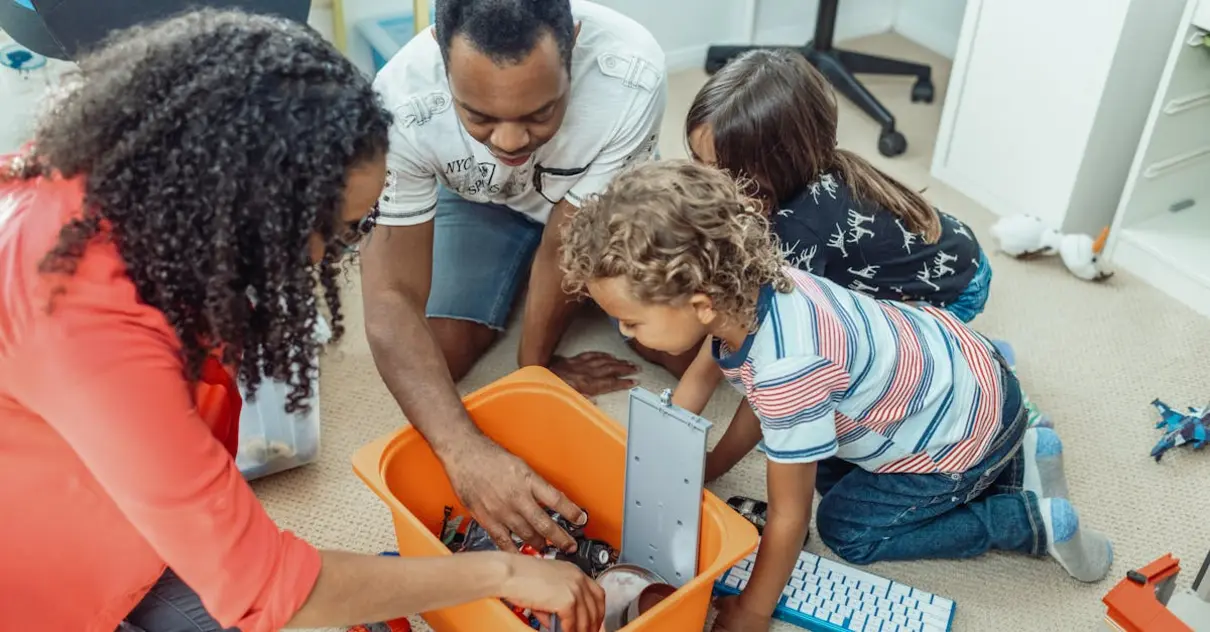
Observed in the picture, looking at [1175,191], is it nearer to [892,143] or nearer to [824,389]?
[892,143]

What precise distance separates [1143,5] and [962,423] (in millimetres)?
924

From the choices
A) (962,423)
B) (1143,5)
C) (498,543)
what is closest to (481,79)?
(498,543)

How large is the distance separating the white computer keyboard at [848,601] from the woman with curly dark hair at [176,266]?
24.2 inches

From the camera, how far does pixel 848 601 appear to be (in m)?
1.19

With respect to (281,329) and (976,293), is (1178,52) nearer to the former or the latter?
(976,293)

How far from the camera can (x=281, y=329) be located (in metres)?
0.72

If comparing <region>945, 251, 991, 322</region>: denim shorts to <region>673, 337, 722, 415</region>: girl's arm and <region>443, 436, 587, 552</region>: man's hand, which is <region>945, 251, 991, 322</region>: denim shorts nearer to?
<region>673, 337, 722, 415</region>: girl's arm

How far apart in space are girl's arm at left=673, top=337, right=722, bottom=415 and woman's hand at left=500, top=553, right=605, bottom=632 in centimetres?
38

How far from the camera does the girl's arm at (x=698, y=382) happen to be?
4.06ft

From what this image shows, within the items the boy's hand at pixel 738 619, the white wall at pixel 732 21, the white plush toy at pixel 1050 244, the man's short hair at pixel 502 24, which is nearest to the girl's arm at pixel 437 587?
the boy's hand at pixel 738 619

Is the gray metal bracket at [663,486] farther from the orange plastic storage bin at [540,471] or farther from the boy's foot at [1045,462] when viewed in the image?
the boy's foot at [1045,462]

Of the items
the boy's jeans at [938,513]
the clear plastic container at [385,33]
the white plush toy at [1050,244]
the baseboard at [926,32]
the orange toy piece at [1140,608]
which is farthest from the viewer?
the baseboard at [926,32]

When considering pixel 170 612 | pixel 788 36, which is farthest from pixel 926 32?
pixel 170 612

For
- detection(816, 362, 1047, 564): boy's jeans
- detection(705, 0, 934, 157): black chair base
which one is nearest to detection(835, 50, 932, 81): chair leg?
detection(705, 0, 934, 157): black chair base
